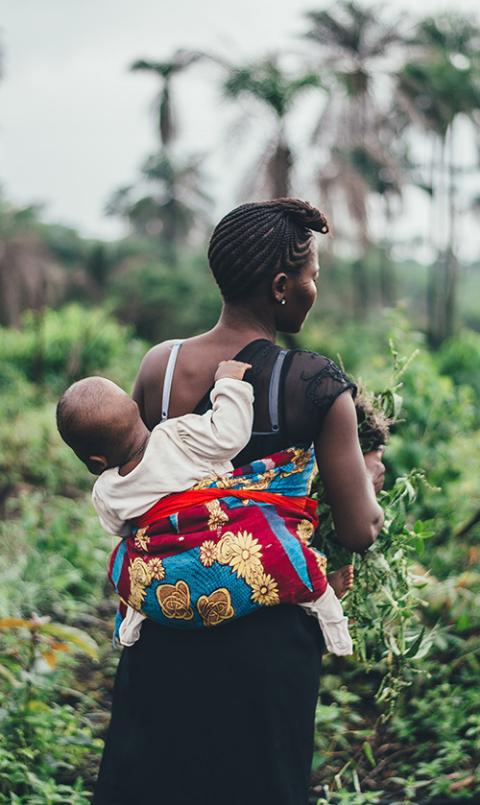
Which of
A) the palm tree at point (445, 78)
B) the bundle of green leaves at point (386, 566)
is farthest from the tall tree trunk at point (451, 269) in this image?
the bundle of green leaves at point (386, 566)

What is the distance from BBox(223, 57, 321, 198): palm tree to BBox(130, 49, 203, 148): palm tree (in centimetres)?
107

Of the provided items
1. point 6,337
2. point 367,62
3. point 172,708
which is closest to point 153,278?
point 367,62

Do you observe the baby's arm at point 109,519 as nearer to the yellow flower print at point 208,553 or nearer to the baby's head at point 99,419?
the baby's head at point 99,419

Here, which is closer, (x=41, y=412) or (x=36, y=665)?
(x=36, y=665)

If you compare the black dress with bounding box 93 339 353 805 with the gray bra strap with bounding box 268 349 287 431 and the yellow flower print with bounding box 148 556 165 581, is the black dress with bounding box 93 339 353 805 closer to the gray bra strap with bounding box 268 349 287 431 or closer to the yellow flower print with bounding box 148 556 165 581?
the gray bra strap with bounding box 268 349 287 431

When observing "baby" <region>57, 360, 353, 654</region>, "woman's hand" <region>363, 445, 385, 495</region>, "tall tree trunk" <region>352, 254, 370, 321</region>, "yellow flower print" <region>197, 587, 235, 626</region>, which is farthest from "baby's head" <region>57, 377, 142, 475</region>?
"tall tree trunk" <region>352, 254, 370, 321</region>

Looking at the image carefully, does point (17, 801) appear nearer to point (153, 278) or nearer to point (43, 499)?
point (43, 499)

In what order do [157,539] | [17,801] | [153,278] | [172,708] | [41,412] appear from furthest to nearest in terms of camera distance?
[153,278]
[41,412]
[17,801]
[172,708]
[157,539]

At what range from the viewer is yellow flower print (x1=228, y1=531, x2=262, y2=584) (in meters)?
1.69

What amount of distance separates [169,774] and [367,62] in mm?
17922

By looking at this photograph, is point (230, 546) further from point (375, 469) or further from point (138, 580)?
point (375, 469)

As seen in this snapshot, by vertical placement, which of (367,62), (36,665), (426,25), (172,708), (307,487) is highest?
(426,25)

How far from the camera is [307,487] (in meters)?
1.81

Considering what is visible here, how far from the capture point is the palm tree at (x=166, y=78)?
542 inches
